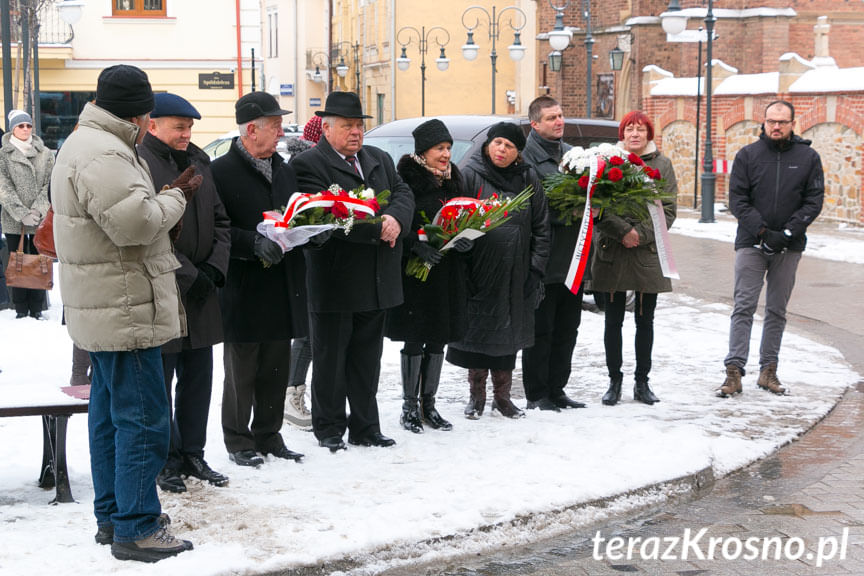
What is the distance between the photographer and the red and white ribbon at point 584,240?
25.9 ft

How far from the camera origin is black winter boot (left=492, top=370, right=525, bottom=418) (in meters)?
7.88

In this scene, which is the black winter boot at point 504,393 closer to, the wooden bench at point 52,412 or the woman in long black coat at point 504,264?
the woman in long black coat at point 504,264

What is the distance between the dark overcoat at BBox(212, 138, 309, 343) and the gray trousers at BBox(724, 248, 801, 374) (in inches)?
151

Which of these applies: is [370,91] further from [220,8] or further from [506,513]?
[506,513]

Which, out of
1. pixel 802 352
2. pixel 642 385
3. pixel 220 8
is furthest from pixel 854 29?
pixel 642 385

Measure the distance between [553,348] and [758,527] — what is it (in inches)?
104

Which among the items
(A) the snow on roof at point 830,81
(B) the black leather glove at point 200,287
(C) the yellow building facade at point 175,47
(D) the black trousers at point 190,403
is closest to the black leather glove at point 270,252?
(B) the black leather glove at point 200,287

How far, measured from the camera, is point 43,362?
981 cm

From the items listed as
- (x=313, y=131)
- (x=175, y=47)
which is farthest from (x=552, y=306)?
(x=175, y=47)

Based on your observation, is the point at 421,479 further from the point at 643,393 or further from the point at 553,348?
the point at 643,393

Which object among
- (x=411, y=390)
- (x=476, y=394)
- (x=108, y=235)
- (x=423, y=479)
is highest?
(x=108, y=235)

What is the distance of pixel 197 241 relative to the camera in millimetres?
5926

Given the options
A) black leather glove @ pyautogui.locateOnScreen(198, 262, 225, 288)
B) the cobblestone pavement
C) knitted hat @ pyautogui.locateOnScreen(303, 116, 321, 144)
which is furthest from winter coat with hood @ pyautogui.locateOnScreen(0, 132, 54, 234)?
the cobblestone pavement

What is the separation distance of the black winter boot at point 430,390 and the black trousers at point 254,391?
3.93 ft
